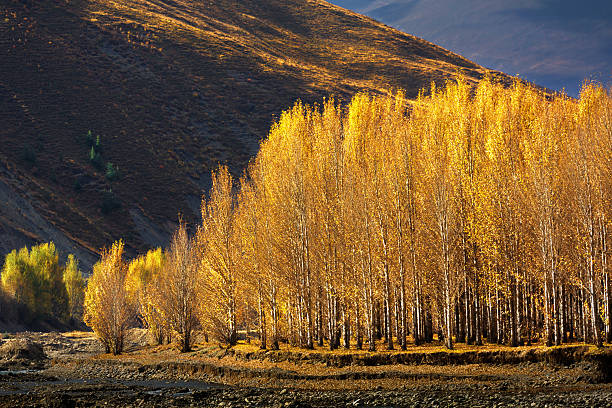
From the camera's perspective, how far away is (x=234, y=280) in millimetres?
43094

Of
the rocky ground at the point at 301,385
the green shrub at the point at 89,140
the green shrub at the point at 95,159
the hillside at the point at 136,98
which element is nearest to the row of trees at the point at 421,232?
the rocky ground at the point at 301,385

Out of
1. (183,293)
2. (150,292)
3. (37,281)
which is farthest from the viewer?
(37,281)

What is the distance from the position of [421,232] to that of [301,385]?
1265 cm

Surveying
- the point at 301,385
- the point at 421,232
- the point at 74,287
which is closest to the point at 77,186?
the point at 74,287

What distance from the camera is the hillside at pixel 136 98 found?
104 m

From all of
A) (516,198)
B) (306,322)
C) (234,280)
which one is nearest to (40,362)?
(234,280)

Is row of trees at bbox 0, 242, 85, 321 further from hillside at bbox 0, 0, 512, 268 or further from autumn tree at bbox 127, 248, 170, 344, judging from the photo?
autumn tree at bbox 127, 248, 170, 344

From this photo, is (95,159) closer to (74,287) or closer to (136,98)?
(136,98)

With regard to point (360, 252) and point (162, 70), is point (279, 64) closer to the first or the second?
point (162, 70)

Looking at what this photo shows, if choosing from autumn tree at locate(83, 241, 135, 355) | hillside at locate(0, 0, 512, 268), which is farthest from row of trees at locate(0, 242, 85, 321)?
autumn tree at locate(83, 241, 135, 355)

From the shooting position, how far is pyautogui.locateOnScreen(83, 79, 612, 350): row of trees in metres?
33.3

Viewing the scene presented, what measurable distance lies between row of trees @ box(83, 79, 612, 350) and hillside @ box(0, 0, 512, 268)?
55.8 metres

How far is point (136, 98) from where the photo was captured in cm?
13512

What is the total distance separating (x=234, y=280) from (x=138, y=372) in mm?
8818
